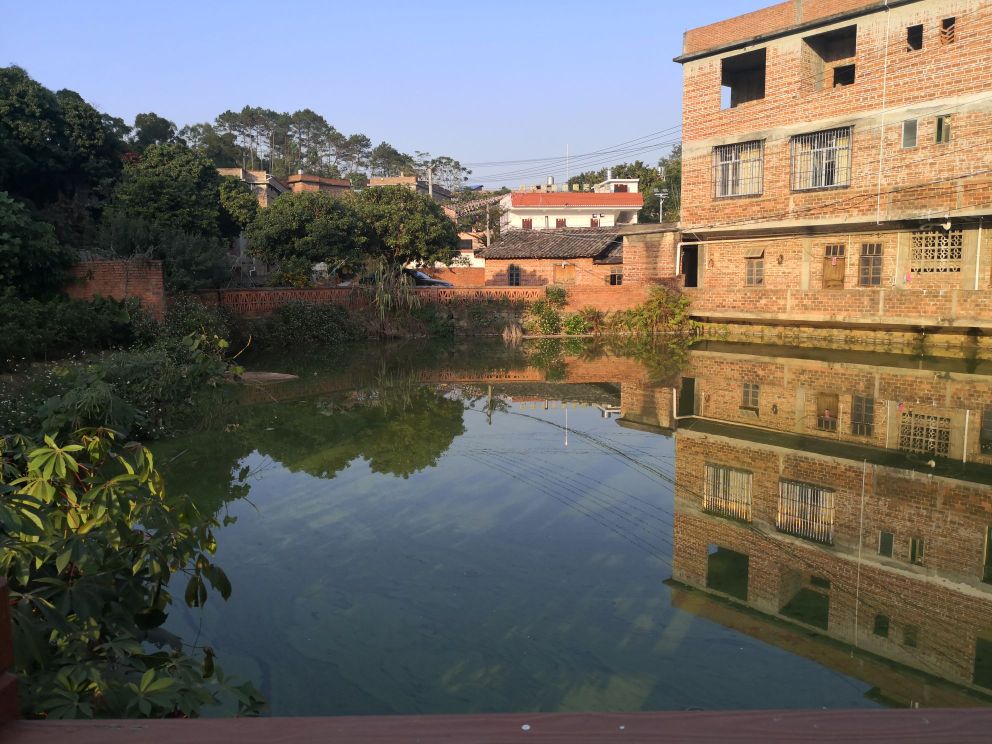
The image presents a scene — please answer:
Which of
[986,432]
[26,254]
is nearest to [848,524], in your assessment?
[986,432]

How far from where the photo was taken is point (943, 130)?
18297 millimetres

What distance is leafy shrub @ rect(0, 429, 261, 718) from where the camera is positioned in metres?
2.80

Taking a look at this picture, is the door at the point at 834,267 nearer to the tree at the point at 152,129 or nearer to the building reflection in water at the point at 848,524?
the building reflection in water at the point at 848,524

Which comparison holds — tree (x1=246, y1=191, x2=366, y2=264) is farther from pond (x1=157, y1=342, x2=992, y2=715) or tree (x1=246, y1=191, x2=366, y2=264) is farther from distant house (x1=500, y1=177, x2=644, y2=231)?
distant house (x1=500, y1=177, x2=644, y2=231)

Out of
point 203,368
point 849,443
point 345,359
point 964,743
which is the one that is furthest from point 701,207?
point 964,743

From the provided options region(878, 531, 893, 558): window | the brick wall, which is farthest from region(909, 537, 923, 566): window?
the brick wall

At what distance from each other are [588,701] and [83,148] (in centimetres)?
3066

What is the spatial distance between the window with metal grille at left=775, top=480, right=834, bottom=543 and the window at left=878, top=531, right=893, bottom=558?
364 mm

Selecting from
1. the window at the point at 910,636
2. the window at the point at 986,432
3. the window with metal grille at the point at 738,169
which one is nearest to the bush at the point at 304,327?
the window with metal grille at the point at 738,169

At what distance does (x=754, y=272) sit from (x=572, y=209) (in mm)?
25284

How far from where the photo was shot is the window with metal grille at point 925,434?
31.7 feet

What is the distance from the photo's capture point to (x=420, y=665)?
4.48m

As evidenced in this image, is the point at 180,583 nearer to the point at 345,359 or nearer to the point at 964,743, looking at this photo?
the point at 964,743

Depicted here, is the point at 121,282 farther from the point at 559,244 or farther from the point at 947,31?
the point at 559,244
